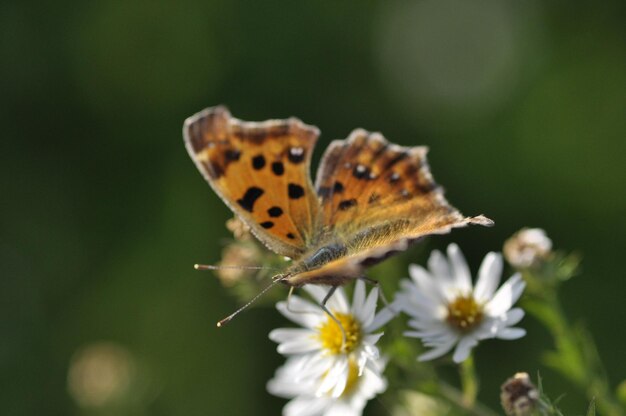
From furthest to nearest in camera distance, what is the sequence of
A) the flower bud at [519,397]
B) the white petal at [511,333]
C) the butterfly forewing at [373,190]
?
1. the butterfly forewing at [373,190]
2. the white petal at [511,333]
3. the flower bud at [519,397]

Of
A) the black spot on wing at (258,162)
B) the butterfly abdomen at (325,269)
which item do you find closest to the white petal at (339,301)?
the butterfly abdomen at (325,269)

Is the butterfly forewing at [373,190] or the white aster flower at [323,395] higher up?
the butterfly forewing at [373,190]

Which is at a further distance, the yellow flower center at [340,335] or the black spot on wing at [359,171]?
the black spot on wing at [359,171]

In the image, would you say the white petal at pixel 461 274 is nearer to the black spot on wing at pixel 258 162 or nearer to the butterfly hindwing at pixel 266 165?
the butterfly hindwing at pixel 266 165

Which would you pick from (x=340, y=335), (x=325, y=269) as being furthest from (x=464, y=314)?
(x=325, y=269)

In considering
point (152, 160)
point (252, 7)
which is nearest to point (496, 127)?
point (252, 7)

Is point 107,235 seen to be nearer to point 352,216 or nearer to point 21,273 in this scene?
point 21,273

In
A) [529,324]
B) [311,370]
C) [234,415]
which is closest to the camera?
[311,370]

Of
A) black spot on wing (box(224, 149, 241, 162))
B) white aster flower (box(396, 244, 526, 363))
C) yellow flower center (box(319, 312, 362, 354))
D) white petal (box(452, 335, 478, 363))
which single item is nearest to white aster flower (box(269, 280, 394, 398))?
yellow flower center (box(319, 312, 362, 354))
